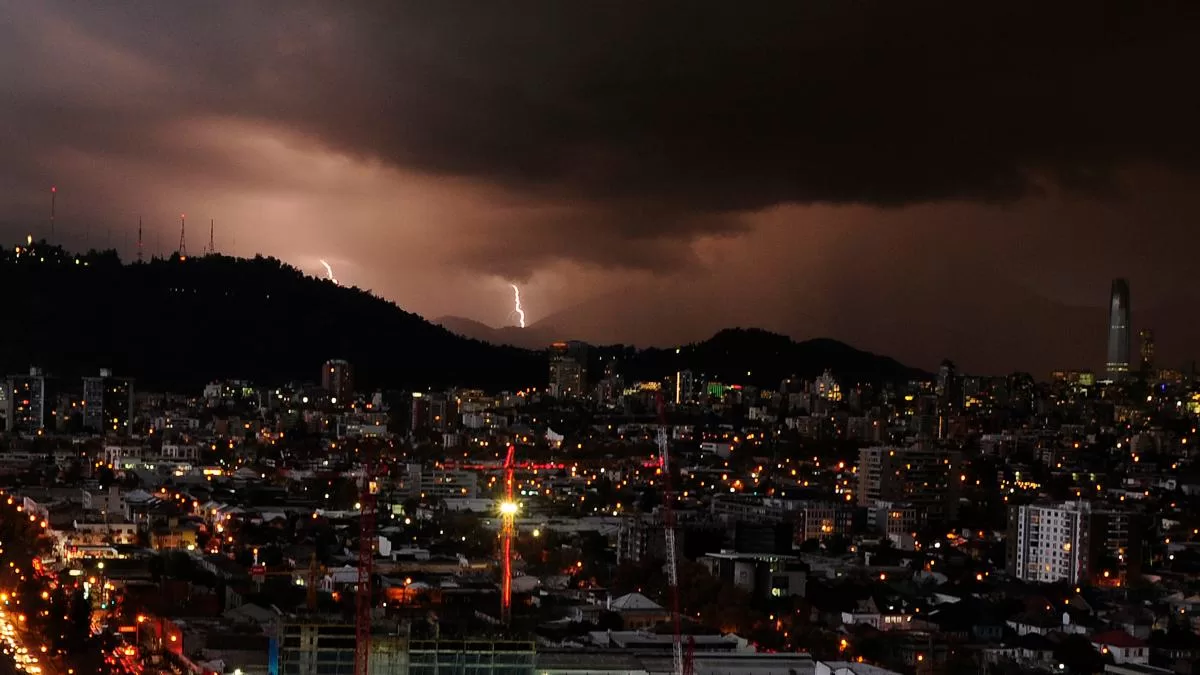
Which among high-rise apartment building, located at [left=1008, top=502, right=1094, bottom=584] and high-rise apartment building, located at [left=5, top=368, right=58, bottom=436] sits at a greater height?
high-rise apartment building, located at [left=5, top=368, right=58, bottom=436]

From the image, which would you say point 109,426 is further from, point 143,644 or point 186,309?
point 143,644

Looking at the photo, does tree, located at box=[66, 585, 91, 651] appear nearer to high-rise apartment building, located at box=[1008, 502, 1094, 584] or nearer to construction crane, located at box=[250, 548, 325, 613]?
construction crane, located at box=[250, 548, 325, 613]

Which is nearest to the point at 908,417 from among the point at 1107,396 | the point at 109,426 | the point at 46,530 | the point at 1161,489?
the point at 1107,396

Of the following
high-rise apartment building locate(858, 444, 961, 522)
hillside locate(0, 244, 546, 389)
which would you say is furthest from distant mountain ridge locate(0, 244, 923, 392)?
high-rise apartment building locate(858, 444, 961, 522)

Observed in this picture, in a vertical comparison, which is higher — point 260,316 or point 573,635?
point 260,316

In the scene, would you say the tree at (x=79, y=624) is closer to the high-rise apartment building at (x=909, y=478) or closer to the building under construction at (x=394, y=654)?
the building under construction at (x=394, y=654)

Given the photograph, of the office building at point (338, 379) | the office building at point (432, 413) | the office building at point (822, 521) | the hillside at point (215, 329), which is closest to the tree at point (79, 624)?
the office building at point (822, 521)
